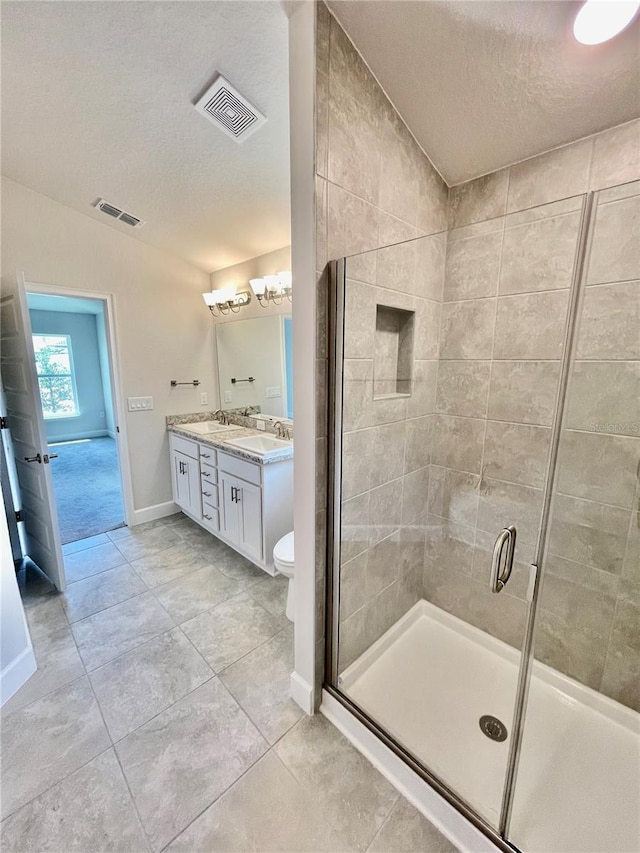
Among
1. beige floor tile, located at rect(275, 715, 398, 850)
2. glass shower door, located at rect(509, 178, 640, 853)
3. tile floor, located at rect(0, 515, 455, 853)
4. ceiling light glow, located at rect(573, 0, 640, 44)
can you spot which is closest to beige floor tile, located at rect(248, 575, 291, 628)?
tile floor, located at rect(0, 515, 455, 853)

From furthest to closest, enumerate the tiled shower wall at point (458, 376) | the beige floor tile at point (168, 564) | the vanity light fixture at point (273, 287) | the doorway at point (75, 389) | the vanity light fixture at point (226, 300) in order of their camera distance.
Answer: the doorway at point (75, 389) < the vanity light fixture at point (226, 300) < the vanity light fixture at point (273, 287) < the beige floor tile at point (168, 564) < the tiled shower wall at point (458, 376)

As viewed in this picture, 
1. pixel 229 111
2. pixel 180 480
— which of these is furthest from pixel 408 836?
pixel 229 111

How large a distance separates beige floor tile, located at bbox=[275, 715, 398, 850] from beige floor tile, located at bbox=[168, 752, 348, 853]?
0.11 ft

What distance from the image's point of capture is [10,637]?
1.59 m

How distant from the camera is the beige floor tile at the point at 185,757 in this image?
1.16 meters

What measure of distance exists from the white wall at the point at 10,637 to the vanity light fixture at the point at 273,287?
217 cm

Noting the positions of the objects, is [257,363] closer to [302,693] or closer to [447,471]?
[447,471]

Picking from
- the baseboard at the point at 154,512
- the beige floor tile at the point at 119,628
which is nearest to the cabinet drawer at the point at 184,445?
the baseboard at the point at 154,512

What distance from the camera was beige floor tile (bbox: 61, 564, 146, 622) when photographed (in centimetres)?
212

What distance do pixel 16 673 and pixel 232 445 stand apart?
5.14 feet

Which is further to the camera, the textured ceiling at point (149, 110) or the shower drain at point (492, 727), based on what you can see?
the shower drain at point (492, 727)

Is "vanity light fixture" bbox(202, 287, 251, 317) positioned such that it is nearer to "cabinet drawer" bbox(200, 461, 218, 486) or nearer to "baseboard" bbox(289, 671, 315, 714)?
"cabinet drawer" bbox(200, 461, 218, 486)

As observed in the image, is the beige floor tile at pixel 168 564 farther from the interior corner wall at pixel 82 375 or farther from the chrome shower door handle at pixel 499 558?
the interior corner wall at pixel 82 375

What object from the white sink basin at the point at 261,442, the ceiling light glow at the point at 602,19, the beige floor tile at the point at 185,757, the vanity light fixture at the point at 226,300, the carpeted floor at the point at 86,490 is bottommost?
the beige floor tile at the point at 185,757
